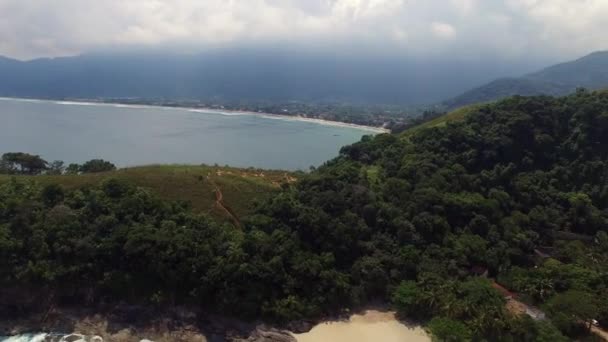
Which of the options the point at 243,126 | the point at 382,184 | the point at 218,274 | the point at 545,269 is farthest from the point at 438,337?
the point at 243,126

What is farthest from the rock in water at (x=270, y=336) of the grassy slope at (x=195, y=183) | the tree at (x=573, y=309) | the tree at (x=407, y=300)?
the tree at (x=573, y=309)

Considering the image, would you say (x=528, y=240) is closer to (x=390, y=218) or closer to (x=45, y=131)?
(x=390, y=218)

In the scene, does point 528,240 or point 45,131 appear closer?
point 528,240

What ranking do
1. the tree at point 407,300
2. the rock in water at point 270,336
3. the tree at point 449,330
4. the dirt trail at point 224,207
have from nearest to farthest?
the tree at point 449,330 < the rock in water at point 270,336 < the tree at point 407,300 < the dirt trail at point 224,207

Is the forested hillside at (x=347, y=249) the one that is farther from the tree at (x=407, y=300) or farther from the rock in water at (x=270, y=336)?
the rock in water at (x=270, y=336)

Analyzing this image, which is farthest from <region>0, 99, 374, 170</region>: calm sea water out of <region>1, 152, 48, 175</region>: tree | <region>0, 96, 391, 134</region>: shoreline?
<region>1, 152, 48, 175</region>: tree

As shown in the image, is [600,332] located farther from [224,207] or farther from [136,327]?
[136,327]

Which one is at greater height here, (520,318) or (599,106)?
(599,106)
